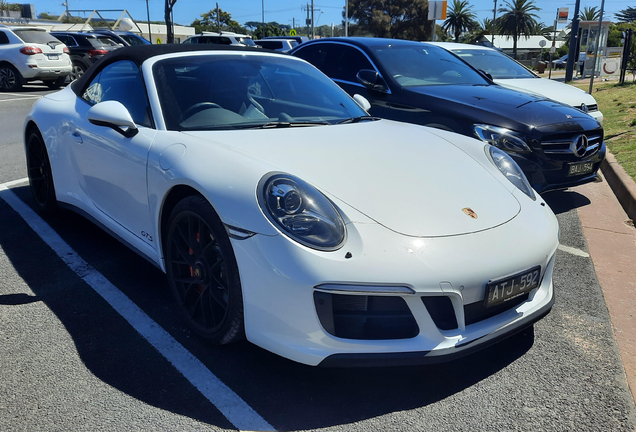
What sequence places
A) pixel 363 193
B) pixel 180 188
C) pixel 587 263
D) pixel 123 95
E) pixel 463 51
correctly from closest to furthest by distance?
pixel 363 193
pixel 180 188
pixel 123 95
pixel 587 263
pixel 463 51

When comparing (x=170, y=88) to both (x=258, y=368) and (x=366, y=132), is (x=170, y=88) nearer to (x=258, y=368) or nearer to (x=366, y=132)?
(x=366, y=132)

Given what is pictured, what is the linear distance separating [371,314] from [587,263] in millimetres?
2533

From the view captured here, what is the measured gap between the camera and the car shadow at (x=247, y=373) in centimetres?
230

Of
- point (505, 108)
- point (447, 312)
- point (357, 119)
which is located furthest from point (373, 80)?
point (447, 312)

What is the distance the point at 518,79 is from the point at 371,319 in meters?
6.98

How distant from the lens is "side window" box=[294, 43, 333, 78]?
6.70 m

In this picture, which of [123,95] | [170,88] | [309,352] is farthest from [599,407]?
[123,95]

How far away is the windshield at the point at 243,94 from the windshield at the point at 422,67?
7.51 ft

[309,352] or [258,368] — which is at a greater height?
[309,352]

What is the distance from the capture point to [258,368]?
258 cm

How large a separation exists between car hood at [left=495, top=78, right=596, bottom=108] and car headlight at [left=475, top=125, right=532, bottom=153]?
252 cm

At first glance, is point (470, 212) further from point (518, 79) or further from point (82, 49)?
point (82, 49)

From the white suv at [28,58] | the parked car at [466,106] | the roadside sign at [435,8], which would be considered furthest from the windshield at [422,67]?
the white suv at [28,58]

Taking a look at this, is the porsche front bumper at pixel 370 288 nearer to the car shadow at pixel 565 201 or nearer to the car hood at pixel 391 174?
the car hood at pixel 391 174
